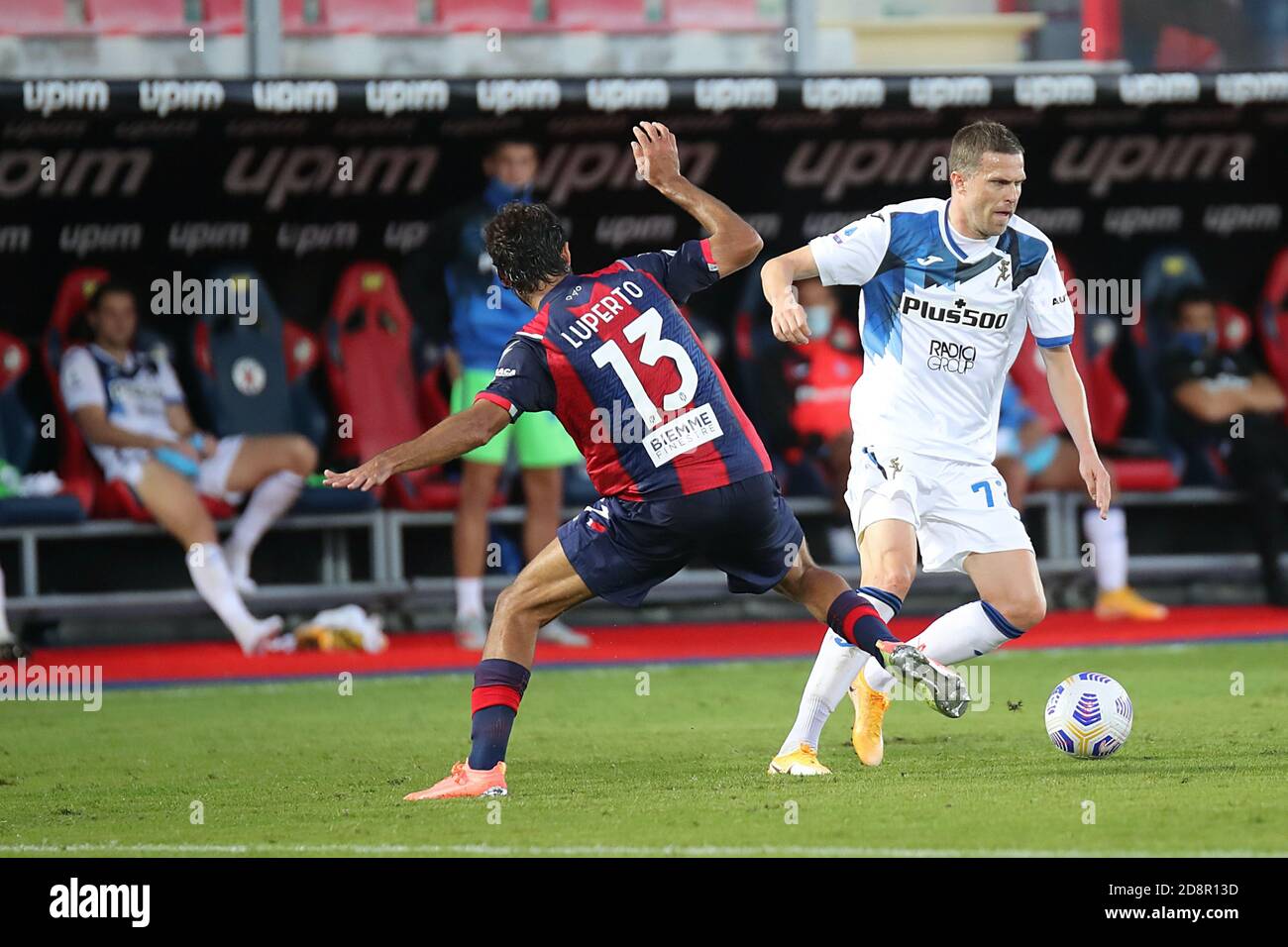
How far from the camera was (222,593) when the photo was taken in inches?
404

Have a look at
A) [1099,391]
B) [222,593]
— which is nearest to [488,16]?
[222,593]

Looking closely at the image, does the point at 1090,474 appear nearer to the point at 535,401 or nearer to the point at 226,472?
the point at 535,401

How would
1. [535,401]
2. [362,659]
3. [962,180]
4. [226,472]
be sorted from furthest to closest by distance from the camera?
[226,472], [362,659], [962,180], [535,401]

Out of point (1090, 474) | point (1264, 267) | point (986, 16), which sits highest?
point (986, 16)

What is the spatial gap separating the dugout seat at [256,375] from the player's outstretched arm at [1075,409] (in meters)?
5.88

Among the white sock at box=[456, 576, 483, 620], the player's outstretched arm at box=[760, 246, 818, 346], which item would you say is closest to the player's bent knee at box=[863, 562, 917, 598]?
the player's outstretched arm at box=[760, 246, 818, 346]

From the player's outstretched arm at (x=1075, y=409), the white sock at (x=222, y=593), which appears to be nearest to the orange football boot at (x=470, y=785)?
the player's outstretched arm at (x=1075, y=409)

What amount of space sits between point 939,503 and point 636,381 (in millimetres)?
1155

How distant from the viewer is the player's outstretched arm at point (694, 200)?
581cm

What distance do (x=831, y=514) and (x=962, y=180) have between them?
5.56 meters

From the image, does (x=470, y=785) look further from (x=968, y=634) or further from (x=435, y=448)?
(x=968, y=634)

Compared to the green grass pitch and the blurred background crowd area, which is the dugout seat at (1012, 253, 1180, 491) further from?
the green grass pitch
